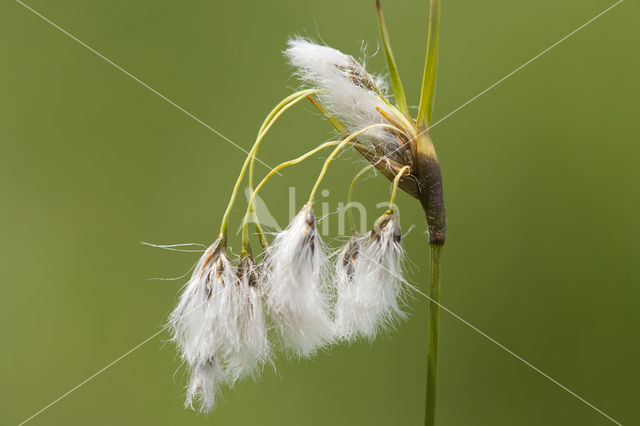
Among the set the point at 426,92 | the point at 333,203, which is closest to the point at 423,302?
the point at 333,203

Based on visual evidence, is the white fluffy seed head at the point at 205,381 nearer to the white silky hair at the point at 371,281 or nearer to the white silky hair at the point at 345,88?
the white silky hair at the point at 371,281

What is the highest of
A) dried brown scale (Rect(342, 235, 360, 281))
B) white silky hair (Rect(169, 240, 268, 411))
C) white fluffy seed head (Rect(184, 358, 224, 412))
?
dried brown scale (Rect(342, 235, 360, 281))

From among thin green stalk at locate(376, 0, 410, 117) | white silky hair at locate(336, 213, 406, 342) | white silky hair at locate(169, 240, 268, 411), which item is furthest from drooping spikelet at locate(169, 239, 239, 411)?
thin green stalk at locate(376, 0, 410, 117)

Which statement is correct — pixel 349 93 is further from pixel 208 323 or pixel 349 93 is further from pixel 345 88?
pixel 208 323

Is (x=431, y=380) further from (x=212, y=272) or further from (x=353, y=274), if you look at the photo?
(x=212, y=272)

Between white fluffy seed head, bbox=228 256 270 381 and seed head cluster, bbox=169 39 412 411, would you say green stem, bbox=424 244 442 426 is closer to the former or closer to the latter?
seed head cluster, bbox=169 39 412 411

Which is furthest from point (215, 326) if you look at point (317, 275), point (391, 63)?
point (391, 63)

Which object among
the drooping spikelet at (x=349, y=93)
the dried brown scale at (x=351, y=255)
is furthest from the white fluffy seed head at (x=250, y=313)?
the drooping spikelet at (x=349, y=93)
